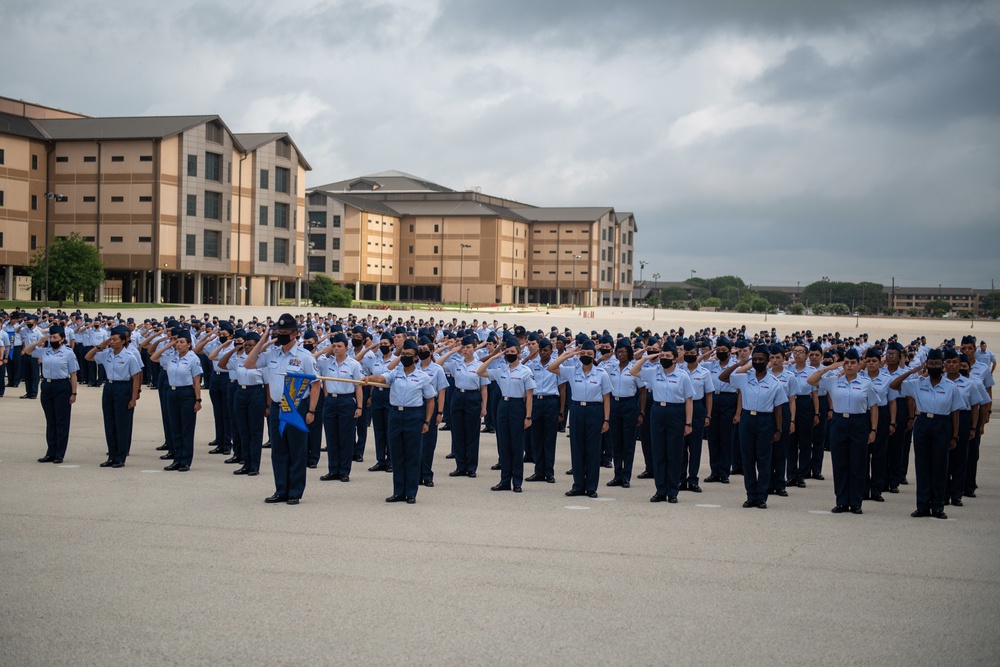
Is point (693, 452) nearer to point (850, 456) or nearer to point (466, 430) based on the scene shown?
point (850, 456)

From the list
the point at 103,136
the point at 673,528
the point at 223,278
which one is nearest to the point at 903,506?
the point at 673,528

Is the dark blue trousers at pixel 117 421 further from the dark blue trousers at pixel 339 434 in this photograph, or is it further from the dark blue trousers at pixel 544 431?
the dark blue trousers at pixel 544 431

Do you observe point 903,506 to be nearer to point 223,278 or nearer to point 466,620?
point 466,620

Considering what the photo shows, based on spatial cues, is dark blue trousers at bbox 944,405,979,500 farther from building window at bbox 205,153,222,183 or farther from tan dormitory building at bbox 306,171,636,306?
tan dormitory building at bbox 306,171,636,306

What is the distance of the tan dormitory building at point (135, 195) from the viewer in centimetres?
6462

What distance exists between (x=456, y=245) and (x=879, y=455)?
312ft

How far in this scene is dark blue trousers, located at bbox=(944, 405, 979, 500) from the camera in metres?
11.4

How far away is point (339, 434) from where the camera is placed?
41.0 ft

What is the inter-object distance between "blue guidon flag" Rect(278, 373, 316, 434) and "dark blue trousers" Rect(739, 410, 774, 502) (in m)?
5.13

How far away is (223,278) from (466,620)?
72748 millimetres

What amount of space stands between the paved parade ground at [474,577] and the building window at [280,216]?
216ft

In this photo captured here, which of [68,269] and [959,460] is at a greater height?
[68,269]

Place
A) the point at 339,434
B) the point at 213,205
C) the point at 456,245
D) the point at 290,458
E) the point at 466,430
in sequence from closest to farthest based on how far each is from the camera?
the point at 290,458 → the point at 339,434 → the point at 466,430 → the point at 213,205 → the point at 456,245

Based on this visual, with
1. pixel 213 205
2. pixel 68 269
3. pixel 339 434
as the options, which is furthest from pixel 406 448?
pixel 213 205
